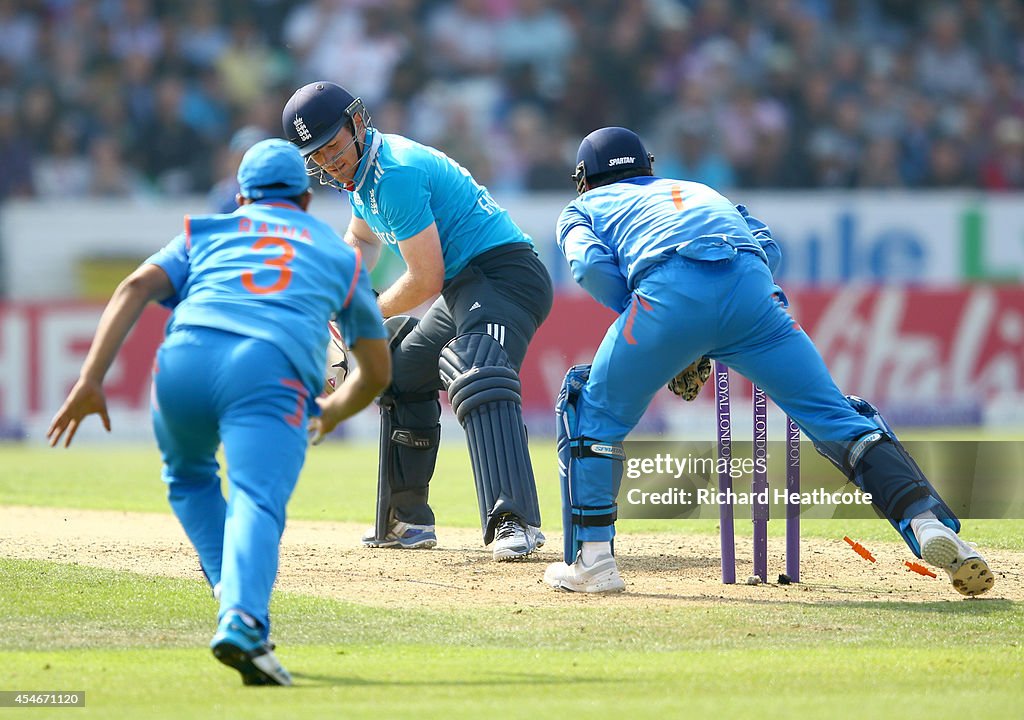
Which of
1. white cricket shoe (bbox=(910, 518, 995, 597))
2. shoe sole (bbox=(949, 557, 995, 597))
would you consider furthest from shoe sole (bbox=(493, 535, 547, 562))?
shoe sole (bbox=(949, 557, 995, 597))

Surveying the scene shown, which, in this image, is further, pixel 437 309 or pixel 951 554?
pixel 437 309

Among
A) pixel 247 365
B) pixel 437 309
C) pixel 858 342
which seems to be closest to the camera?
pixel 247 365

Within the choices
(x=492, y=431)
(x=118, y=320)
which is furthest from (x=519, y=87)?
(x=118, y=320)

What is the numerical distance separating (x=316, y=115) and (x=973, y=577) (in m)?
3.86

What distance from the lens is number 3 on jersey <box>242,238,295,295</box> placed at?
525 centimetres

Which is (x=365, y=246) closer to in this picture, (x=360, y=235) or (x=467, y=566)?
(x=360, y=235)

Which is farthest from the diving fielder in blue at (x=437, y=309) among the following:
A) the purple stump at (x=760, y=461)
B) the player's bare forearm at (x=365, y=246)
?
the purple stump at (x=760, y=461)

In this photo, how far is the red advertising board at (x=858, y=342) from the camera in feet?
51.2

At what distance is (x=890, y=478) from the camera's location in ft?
21.7

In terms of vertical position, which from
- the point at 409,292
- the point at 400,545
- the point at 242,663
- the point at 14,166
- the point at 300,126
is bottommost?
the point at 400,545

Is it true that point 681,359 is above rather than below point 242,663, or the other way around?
above

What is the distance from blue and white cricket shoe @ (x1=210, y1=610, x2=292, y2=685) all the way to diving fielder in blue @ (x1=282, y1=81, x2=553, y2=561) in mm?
2899

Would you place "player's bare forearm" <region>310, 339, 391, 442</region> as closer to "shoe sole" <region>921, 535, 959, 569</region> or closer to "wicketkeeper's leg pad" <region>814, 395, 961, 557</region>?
"wicketkeeper's leg pad" <region>814, 395, 961, 557</region>

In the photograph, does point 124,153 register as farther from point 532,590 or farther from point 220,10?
point 532,590
